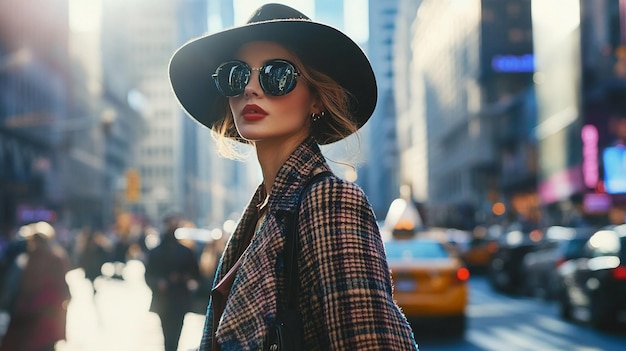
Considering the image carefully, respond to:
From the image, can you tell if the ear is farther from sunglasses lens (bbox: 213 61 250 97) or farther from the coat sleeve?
the coat sleeve

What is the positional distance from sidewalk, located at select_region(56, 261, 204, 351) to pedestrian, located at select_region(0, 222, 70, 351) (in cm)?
126

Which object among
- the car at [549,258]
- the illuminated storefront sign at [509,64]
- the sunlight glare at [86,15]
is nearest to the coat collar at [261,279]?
the car at [549,258]

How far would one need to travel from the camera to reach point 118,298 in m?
25.5

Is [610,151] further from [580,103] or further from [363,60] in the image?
[363,60]

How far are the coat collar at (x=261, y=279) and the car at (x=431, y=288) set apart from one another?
12.5m

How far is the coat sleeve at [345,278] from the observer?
196 cm

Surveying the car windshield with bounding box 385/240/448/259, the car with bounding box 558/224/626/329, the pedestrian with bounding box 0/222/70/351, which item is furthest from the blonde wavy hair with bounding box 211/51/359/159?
the car with bounding box 558/224/626/329

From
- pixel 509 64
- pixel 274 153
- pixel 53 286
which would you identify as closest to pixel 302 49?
pixel 274 153

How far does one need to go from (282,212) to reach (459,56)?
9450 cm

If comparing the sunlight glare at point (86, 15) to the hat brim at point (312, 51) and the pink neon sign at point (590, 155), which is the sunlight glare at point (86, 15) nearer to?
the pink neon sign at point (590, 155)

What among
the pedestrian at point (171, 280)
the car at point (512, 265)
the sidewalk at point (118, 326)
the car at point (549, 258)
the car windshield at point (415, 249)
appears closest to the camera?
the pedestrian at point (171, 280)

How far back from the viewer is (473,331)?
15.8m

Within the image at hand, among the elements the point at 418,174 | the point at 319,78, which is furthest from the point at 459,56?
the point at 319,78

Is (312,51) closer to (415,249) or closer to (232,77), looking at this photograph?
(232,77)
